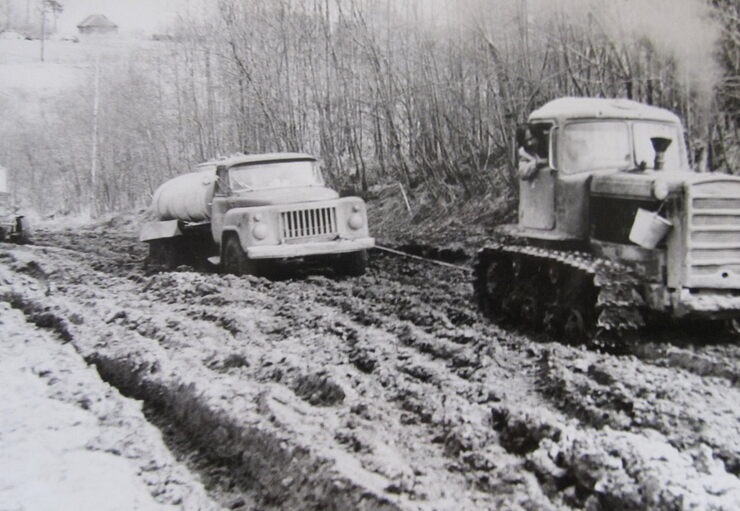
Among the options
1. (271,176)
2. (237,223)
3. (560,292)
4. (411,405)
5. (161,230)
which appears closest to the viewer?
(411,405)

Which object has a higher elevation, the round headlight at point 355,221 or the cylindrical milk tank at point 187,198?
the cylindrical milk tank at point 187,198

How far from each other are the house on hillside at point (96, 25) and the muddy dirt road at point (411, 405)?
13.1 ft

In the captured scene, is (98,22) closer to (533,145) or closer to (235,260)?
(235,260)

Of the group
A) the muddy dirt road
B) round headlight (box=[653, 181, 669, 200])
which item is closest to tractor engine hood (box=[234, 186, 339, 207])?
the muddy dirt road

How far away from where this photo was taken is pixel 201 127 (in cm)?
2706

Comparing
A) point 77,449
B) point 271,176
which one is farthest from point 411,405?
point 271,176

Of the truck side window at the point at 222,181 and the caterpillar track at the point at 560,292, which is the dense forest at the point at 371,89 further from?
the truck side window at the point at 222,181

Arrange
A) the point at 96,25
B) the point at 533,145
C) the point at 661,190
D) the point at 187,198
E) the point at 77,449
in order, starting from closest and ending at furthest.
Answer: the point at 77,449, the point at 661,190, the point at 533,145, the point at 96,25, the point at 187,198

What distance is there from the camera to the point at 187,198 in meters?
13.0

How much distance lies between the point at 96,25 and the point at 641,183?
26.1 feet

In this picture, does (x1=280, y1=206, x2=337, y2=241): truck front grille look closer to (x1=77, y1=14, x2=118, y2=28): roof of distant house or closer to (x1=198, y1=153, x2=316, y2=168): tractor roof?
(x1=198, y1=153, x2=316, y2=168): tractor roof

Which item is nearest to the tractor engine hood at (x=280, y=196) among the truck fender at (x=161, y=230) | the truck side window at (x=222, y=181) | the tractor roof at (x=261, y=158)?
the truck side window at (x=222, y=181)

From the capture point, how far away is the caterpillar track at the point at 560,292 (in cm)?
610

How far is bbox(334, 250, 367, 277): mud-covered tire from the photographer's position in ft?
36.4
